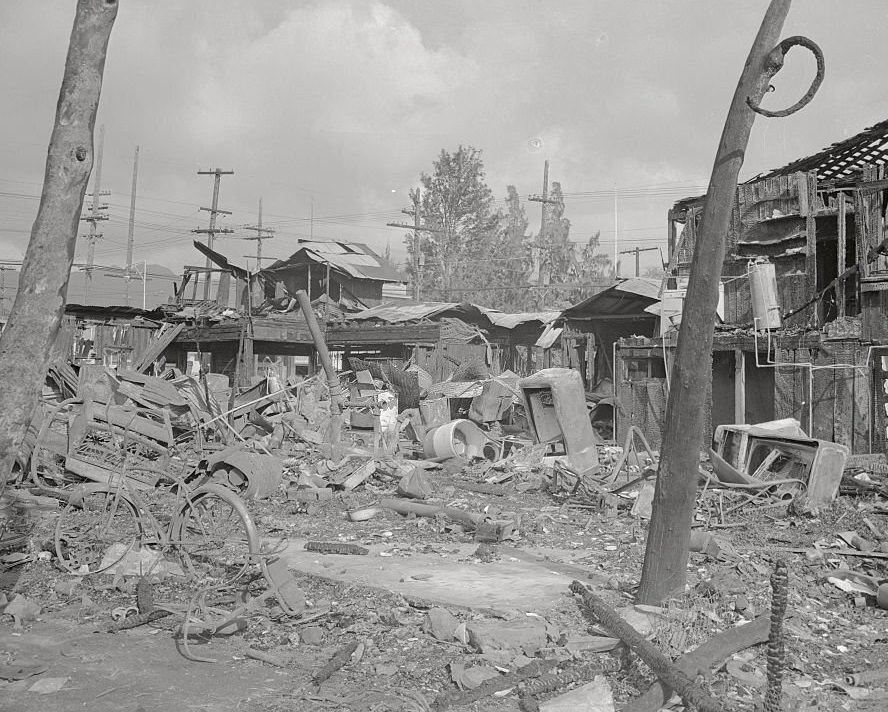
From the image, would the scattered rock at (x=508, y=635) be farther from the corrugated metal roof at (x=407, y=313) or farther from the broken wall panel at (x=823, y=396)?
the corrugated metal roof at (x=407, y=313)

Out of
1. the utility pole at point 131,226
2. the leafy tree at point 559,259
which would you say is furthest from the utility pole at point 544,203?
the utility pole at point 131,226

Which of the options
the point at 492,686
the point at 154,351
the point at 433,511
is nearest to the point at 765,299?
the point at 433,511

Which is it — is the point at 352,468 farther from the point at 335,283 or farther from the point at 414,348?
the point at 335,283

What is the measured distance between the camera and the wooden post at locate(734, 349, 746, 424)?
52.4ft

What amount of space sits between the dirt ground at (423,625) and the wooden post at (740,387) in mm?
6552

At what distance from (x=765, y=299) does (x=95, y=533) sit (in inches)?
501

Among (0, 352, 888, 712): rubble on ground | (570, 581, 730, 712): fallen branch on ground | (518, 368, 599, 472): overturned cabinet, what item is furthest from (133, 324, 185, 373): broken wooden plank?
(570, 581, 730, 712): fallen branch on ground

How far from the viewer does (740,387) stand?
52.4ft

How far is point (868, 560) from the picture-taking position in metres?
8.11

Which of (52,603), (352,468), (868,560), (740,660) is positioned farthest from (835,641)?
(352,468)

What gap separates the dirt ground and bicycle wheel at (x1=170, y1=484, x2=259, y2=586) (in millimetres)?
349

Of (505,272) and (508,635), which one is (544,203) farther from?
(508,635)

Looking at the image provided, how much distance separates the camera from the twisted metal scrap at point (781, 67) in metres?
5.36

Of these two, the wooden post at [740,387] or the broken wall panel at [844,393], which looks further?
the wooden post at [740,387]
